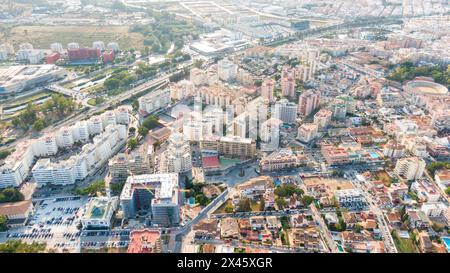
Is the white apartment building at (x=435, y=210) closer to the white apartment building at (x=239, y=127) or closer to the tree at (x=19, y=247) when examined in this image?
the white apartment building at (x=239, y=127)

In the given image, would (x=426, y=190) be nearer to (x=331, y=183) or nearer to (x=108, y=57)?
(x=331, y=183)

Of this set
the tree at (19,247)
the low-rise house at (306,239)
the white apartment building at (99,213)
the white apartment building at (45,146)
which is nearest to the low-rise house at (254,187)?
the low-rise house at (306,239)

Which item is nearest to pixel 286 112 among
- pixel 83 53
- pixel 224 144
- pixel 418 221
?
pixel 224 144

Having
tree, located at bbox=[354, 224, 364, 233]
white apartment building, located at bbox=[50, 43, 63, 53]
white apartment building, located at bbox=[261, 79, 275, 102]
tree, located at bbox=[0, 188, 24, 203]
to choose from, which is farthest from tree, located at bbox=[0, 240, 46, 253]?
white apartment building, located at bbox=[50, 43, 63, 53]

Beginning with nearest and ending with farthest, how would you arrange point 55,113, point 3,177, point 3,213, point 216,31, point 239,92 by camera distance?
point 3,213 → point 3,177 → point 55,113 → point 239,92 → point 216,31

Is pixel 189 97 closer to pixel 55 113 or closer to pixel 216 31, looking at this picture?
pixel 55 113

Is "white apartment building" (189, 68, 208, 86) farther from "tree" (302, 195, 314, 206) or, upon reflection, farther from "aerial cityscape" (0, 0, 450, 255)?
"tree" (302, 195, 314, 206)
